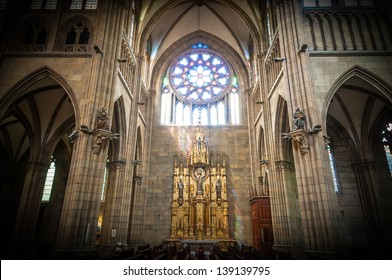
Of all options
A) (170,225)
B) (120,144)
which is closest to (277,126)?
(120,144)

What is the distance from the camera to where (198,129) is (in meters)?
22.2

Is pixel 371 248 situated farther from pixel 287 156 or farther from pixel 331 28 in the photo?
pixel 331 28

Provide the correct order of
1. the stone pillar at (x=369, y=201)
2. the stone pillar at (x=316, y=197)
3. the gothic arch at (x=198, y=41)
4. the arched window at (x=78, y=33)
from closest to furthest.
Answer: the stone pillar at (x=316, y=197) < the arched window at (x=78, y=33) < the stone pillar at (x=369, y=201) < the gothic arch at (x=198, y=41)

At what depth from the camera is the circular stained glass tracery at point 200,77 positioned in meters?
24.8

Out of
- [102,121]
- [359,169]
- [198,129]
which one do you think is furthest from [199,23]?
[359,169]

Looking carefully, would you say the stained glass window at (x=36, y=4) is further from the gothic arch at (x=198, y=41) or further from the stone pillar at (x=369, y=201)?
the stone pillar at (x=369, y=201)

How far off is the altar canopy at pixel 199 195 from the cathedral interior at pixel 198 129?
108 mm

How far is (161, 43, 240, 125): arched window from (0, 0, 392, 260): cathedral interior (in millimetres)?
129

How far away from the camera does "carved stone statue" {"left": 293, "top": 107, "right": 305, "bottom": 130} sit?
11.2 metres

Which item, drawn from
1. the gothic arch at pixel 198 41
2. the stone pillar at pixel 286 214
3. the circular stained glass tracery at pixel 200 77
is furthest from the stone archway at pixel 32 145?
the stone pillar at pixel 286 214

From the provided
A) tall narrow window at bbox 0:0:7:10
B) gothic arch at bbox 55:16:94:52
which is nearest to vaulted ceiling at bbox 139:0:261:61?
gothic arch at bbox 55:16:94:52

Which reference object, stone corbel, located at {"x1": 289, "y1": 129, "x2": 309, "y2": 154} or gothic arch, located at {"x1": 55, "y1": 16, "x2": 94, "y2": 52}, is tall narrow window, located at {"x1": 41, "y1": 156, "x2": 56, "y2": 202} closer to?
gothic arch, located at {"x1": 55, "y1": 16, "x2": 94, "y2": 52}

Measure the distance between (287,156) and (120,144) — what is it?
980 centimetres

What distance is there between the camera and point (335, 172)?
18.4 meters
